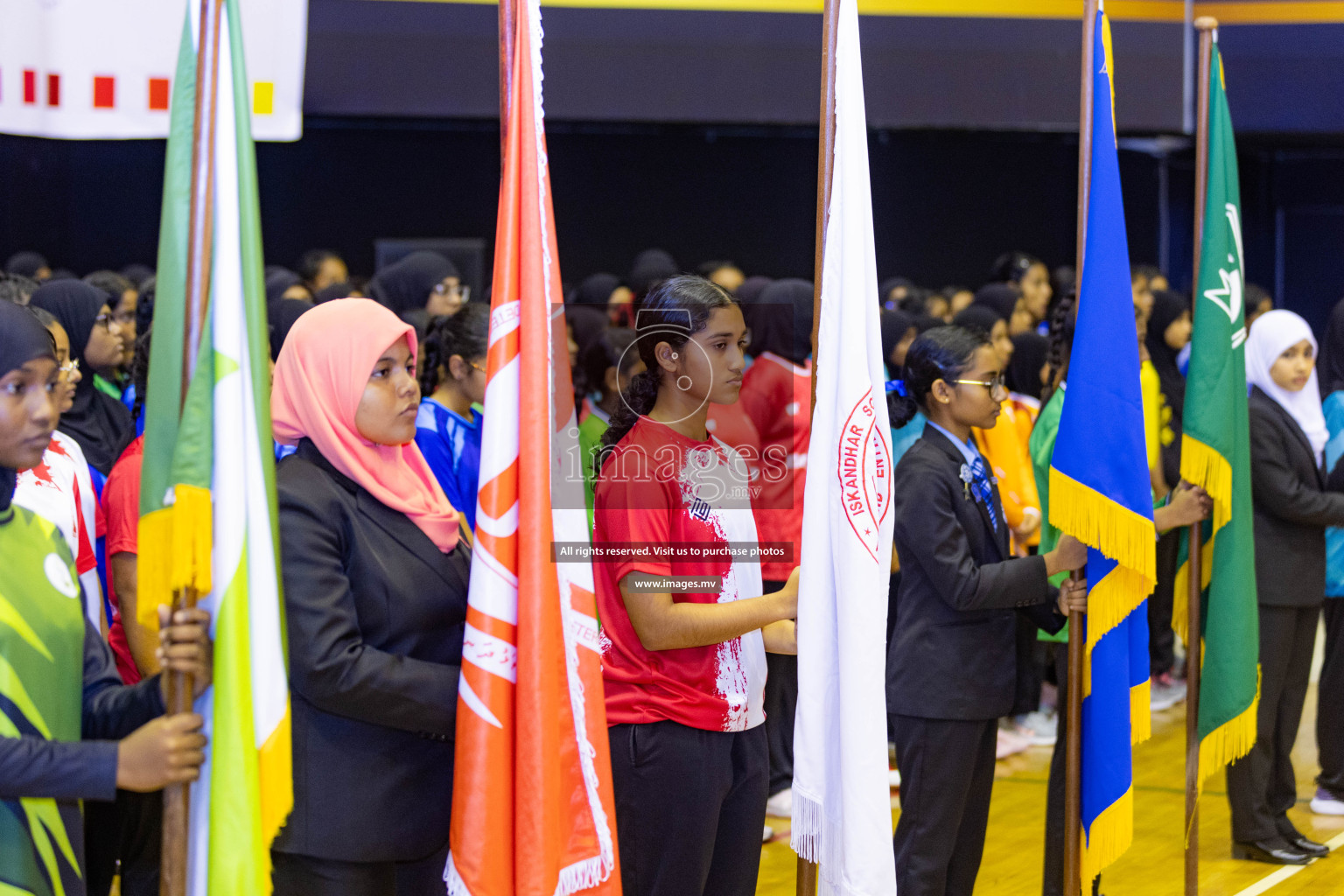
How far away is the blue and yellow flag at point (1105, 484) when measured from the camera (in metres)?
2.97

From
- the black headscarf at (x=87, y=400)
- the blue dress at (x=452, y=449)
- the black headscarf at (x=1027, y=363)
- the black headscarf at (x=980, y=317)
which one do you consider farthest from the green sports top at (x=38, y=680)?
the black headscarf at (x=1027, y=363)

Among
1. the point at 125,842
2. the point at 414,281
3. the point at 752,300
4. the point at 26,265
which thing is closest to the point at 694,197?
the point at 752,300

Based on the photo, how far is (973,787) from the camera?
3.26m

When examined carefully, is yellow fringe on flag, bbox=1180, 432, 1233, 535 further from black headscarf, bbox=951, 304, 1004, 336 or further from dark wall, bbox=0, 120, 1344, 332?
dark wall, bbox=0, 120, 1344, 332

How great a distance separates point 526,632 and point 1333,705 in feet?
12.0

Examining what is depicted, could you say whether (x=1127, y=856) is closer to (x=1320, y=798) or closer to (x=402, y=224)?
(x=1320, y=798)

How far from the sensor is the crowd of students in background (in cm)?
219

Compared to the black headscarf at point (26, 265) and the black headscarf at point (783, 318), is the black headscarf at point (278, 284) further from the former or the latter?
the black headscarf at point (26, 265)

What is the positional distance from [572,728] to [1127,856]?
278cm

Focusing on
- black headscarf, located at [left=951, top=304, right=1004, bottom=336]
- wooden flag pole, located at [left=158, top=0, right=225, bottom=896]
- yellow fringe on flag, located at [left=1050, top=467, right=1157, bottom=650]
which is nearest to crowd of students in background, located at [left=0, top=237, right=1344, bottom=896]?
yellow fringe on flag, located at [left=1050, top=467, right=1157, bottom=650]

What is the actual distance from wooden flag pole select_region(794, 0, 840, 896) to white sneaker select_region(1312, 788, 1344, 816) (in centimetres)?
295

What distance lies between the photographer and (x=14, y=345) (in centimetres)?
195

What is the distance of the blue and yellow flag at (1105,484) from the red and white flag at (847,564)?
658 mm

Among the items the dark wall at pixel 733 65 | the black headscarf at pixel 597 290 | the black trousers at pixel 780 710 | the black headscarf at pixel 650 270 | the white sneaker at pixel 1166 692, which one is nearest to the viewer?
the black trousers at pixel 780 710
